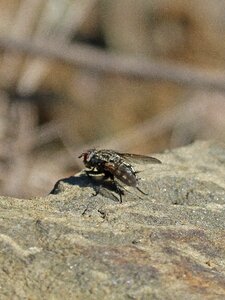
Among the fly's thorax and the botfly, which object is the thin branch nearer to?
the botfly

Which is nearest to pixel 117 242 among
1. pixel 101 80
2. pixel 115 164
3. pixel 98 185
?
pixel 98 185

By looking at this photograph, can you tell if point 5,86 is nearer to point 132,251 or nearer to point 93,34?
point 93,34

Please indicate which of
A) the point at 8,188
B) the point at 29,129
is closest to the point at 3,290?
the point at 8,188

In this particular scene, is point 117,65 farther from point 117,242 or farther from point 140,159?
point 117,242

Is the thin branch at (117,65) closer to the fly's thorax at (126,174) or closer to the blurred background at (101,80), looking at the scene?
the blurred background at (101,80)

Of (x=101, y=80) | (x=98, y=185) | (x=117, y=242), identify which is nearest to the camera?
(x=117, y=242)

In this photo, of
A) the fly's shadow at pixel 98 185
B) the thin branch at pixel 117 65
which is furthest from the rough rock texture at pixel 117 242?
the thin branch at pixel 117 65

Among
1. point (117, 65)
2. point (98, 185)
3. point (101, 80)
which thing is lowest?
point (101, 80)
